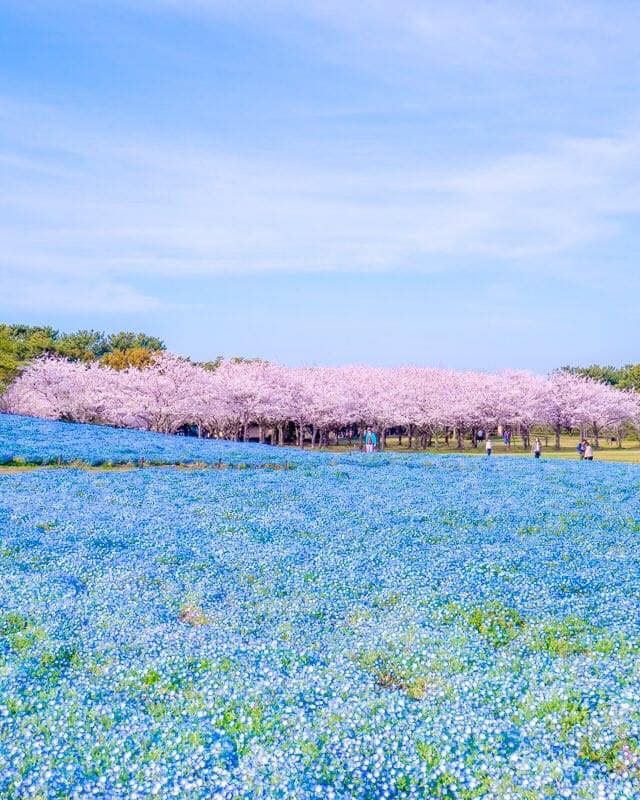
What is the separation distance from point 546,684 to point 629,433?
92.6m

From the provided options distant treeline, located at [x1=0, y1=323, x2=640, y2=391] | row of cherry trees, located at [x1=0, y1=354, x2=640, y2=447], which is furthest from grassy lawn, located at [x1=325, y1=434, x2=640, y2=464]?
distant treeline, located at [x1=0, y1=323, x2=640, y2=391]

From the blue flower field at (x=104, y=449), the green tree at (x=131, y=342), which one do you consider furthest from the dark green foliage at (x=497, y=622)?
the green tree at (x=131, y=342)

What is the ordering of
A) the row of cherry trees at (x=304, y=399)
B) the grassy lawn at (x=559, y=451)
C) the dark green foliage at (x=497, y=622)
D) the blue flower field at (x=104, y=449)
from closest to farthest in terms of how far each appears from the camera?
1. the dark green foliage at (x=497, y=622)
2. the blue flower field at (x=104, y=449)
3. the grassy lawn at (x=559, y=451)
4. the row of cherry trees at (x=304, y=399)

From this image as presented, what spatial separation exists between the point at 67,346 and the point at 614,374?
83.4 m

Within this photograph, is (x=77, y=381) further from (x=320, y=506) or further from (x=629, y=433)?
(x=629, y=433)

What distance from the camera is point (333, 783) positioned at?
6.14 metres

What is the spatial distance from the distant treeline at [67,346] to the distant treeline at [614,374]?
65196 millimetres

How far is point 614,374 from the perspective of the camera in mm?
111875

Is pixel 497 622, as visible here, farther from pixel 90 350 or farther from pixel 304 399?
pixel 90 350

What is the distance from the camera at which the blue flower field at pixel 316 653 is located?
6.29 meters

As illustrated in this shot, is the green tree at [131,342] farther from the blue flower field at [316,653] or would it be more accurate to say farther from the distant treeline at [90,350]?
the blue flower field at [316,653]

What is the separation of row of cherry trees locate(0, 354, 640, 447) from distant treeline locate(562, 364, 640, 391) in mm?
11191

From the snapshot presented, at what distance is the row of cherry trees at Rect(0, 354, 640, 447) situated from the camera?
63094mm

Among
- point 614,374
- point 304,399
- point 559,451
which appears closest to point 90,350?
point 304,399
